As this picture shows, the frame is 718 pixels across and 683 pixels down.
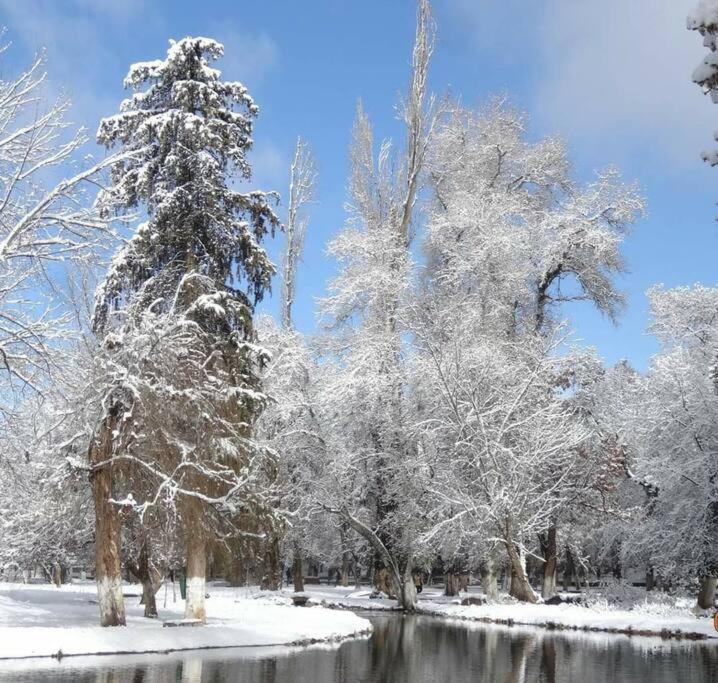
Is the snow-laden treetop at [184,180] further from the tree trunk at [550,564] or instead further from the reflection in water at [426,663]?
the tree trunk at [550,564]

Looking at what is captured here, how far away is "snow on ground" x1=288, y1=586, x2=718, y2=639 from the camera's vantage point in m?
28.1

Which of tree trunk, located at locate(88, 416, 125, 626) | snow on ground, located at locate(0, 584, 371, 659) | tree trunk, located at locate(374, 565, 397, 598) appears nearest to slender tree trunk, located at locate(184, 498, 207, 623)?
snow on ground, located at locate(0, 584, 371, 659)

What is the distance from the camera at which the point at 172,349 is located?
21.4 meters

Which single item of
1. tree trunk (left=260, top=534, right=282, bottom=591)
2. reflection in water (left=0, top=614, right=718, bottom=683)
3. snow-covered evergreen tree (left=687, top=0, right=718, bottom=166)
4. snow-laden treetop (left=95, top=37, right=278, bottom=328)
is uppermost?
snow-laden treetop (left=95, top=37, right=278, bottom=328)

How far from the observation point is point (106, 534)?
21.1m

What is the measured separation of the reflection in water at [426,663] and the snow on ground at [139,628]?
82 cm

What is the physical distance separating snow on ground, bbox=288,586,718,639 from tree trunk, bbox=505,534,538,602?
48 cm

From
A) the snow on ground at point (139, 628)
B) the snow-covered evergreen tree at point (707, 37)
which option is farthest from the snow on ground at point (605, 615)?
the snow-covered evergreen tree at point (707, 37)

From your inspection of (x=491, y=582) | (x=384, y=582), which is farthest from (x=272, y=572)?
(x=491, y=582)

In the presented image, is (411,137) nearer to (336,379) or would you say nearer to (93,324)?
(336,379)

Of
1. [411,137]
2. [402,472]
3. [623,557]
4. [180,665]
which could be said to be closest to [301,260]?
[411,137]

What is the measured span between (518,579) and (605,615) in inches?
226

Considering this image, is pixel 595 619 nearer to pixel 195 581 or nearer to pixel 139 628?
pixel 195 581

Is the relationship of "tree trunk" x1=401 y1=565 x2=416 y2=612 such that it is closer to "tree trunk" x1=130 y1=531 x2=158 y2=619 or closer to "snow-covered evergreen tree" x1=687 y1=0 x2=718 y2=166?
"tree trunk" x1=130 y1=531 x2=158 y2=619
